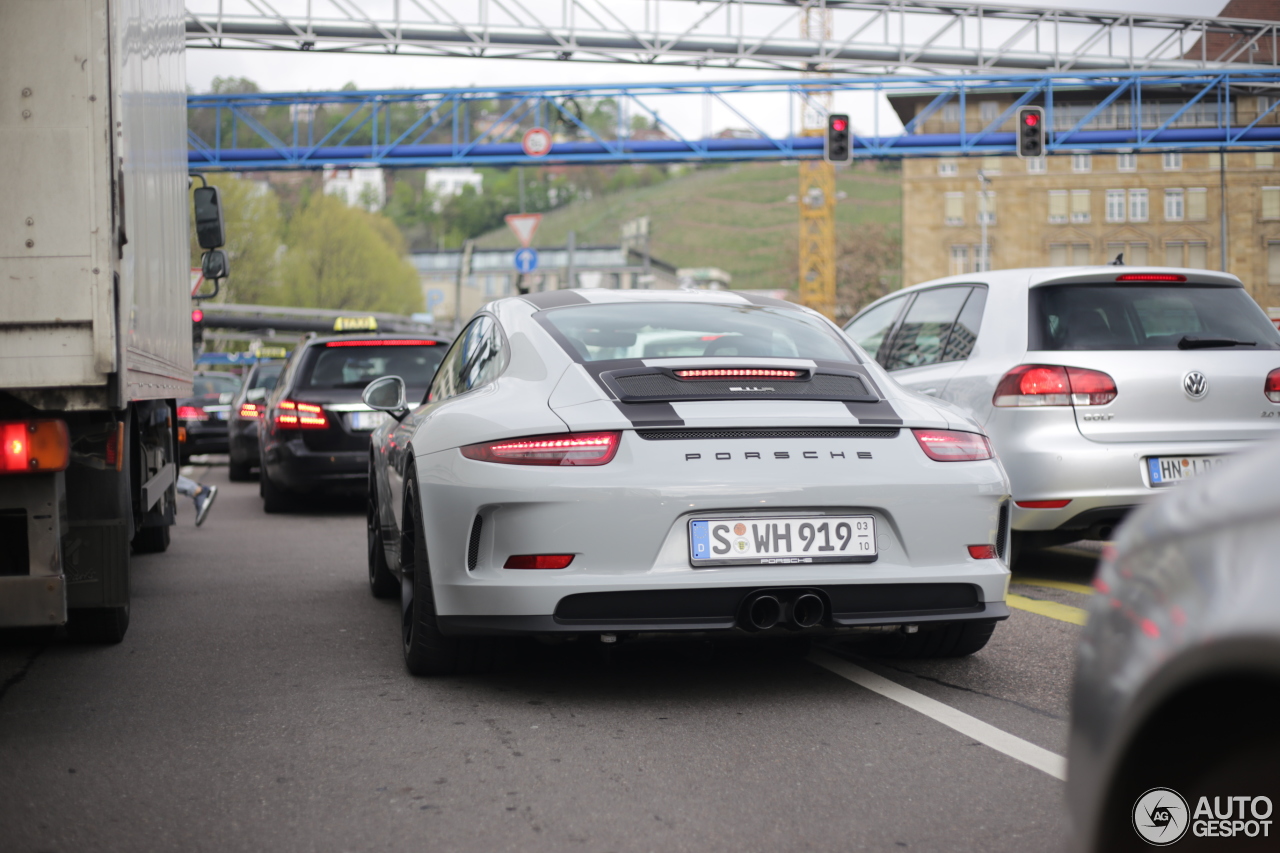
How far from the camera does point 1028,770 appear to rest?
3697mm

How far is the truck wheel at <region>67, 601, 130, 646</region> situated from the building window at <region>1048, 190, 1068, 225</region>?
214 feet

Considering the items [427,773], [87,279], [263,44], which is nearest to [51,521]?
[87,279]

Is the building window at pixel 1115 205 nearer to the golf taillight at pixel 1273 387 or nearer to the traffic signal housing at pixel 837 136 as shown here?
the traffic signal housing at pixel 837 136

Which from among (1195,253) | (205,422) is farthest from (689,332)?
(1195,253)

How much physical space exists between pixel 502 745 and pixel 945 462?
167 cm

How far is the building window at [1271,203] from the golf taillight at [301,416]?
39.0ft

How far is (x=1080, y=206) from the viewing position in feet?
214

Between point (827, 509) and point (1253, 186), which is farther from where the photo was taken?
point (1253, 186)

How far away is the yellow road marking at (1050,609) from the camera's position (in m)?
6.19

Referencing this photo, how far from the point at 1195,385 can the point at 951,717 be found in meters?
3.17

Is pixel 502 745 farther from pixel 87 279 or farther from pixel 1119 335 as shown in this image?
pixel 1119 335

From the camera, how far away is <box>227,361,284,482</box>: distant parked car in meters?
16.6

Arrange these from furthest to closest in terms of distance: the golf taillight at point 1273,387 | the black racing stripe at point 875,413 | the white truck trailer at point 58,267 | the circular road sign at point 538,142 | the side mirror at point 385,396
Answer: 1. the circular road sign at point 538,142
2. the golf taillight at point 1273,387
3. the side mirror at point 385,396
4. the black racing stripe at point 875,413
5. the white truck trailer at point 58,267

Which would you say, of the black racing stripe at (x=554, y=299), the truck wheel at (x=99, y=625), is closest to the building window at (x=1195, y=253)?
the black racing stripe at (x=554, y=299)
